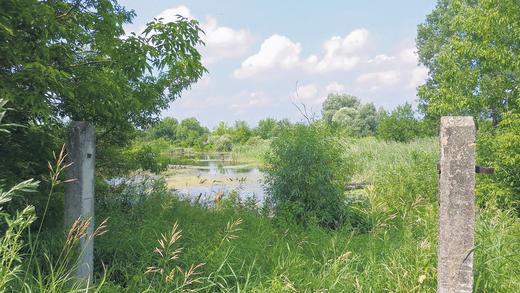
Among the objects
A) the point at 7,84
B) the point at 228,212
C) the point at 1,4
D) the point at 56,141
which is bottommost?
the point at 228,212

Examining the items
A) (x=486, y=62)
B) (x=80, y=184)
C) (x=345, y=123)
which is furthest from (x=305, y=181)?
(x=345, y=123)

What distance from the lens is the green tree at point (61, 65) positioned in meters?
3.73

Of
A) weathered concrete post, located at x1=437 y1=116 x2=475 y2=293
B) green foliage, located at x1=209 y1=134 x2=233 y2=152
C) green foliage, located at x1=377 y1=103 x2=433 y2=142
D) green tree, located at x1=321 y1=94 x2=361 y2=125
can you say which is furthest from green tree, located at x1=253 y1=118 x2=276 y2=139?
weathered concrete post, located at x1=437 y1=116 x2=475 y2=293

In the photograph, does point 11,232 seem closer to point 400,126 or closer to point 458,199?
point 458,199

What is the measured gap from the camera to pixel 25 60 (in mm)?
3973

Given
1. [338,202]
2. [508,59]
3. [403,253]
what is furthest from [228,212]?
[508,59]

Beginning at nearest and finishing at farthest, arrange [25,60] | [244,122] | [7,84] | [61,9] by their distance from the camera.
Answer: [7,84] → [25,60] → [61,9] → [244,122]

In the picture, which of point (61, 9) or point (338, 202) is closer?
point (61, 9)

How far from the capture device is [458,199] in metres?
3.01

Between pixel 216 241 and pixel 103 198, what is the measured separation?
120 inches

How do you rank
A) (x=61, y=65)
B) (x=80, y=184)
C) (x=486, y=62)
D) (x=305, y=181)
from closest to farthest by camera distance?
(x=80, y=184) < (x=61, y=65) < (x=305, y=181) < (x=486, y=62)

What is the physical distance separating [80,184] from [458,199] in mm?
2796

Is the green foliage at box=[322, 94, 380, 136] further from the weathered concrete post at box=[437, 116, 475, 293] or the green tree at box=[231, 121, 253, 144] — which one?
the weathered concrete post at box=[437, 116, 475, 293]

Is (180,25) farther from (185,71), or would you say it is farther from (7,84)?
(7,84)
